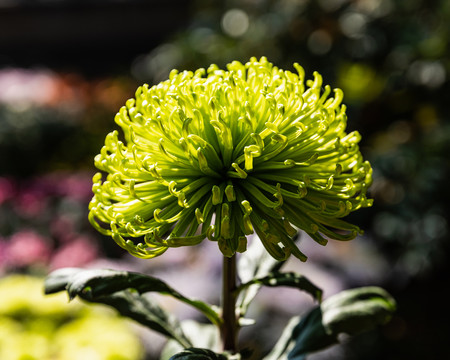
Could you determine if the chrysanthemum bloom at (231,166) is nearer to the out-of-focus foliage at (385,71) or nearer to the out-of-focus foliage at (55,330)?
the out-of-focus foliage at (55,330)

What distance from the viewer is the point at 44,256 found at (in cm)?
293

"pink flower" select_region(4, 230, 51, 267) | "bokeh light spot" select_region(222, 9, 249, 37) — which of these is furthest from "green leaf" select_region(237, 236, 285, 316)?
"bokeh light spot" select_region(222, 9, 249, 37)

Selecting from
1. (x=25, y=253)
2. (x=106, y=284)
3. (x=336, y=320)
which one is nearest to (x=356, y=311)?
(x=336, y=320)

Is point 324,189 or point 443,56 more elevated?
point 324,189

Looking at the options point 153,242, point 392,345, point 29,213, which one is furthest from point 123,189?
point 29,213

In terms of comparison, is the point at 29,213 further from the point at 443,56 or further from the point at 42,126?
the point at 443,56

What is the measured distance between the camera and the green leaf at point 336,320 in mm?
858

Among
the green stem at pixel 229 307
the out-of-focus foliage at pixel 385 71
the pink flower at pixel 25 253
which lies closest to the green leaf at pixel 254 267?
the green stem at pixel 229 307

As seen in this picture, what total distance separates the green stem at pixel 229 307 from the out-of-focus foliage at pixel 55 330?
1.03m

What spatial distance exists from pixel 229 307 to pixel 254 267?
13 cm

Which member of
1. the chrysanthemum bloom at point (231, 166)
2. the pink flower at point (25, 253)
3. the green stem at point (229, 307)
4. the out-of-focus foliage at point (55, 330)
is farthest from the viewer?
the pink flower at point (25, 253)

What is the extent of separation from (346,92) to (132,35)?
443 centimetres

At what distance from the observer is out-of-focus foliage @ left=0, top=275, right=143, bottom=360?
1.79m

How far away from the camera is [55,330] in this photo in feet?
6.78
